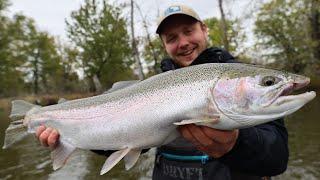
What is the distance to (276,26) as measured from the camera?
1670 inches

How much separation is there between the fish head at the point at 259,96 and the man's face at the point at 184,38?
1.40m

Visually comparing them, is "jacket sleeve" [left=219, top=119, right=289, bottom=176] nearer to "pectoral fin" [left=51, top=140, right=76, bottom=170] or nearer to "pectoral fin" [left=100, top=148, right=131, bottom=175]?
"pectoral fin" [left=100, top=148, right=131, bottom=175]

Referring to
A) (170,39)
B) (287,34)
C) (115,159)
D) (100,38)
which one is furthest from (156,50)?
(115,159)

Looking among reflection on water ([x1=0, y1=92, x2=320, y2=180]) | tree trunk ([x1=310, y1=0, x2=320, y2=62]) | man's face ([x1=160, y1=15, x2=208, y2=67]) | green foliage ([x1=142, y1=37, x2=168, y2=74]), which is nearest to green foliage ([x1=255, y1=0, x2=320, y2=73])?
tree trunk ([x1=310, y1=0, x2=320, y2=62])

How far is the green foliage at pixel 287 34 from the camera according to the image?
36.2 meters

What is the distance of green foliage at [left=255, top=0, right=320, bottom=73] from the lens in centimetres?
3623

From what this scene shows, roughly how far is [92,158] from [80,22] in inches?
1243

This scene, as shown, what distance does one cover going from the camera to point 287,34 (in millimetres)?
42281

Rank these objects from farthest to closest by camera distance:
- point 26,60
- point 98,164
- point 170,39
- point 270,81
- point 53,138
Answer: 1. point 26,60
2. point 98,164
3. point 170,39
4. point 53,138
5. point 270,81

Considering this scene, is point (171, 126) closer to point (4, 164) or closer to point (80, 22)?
point (4, 164)

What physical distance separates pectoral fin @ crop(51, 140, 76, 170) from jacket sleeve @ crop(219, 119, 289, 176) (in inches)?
57.3

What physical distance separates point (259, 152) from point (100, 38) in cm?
3766

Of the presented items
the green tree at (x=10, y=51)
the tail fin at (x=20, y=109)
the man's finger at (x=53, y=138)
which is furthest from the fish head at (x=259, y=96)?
the green tree at (x=10, y=51)

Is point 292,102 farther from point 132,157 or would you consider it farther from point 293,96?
point 132,157
